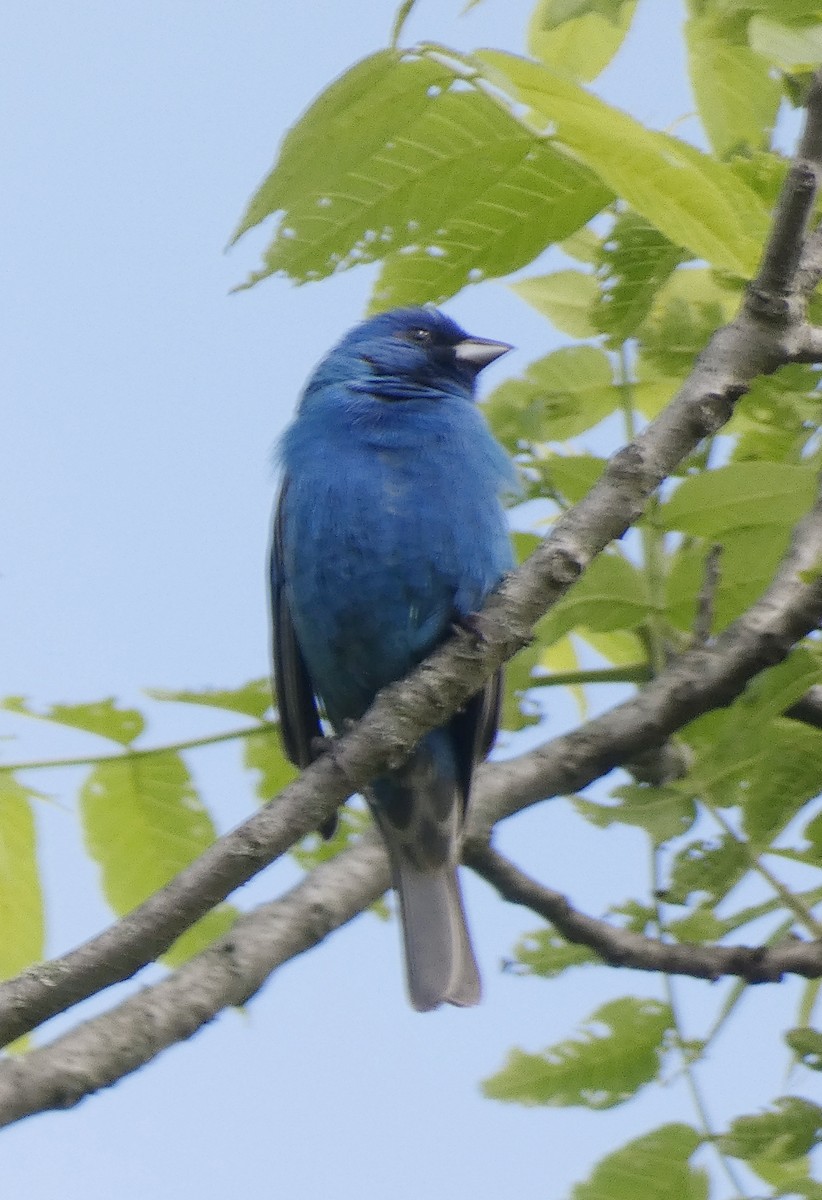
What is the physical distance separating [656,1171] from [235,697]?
4.81ft

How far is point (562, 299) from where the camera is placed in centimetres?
415

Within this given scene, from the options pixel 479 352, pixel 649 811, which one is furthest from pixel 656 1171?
pixel 479 352

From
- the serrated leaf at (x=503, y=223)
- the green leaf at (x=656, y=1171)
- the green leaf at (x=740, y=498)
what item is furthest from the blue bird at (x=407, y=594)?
the serrated leaf at (x=503, y=223)

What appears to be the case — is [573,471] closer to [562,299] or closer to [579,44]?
[562,299]

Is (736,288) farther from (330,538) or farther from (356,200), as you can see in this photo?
(330,538)

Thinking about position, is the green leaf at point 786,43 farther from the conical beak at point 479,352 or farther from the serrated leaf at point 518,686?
the conical beak at point 479,352

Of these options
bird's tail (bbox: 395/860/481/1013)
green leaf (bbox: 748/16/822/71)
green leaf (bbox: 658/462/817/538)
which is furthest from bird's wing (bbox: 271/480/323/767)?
green leaf (bbox: 748/16/822/71)

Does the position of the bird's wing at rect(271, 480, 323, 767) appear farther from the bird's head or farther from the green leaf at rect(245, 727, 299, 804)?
the bird's head

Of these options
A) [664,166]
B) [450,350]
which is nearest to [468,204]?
[664,166]

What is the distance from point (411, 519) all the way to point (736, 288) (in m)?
1.33

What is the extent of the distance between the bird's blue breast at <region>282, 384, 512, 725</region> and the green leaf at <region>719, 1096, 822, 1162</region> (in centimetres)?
178

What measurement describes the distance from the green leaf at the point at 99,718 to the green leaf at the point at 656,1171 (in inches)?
57.0

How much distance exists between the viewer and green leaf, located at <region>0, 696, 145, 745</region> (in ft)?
12.2

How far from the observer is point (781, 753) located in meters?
3.44
